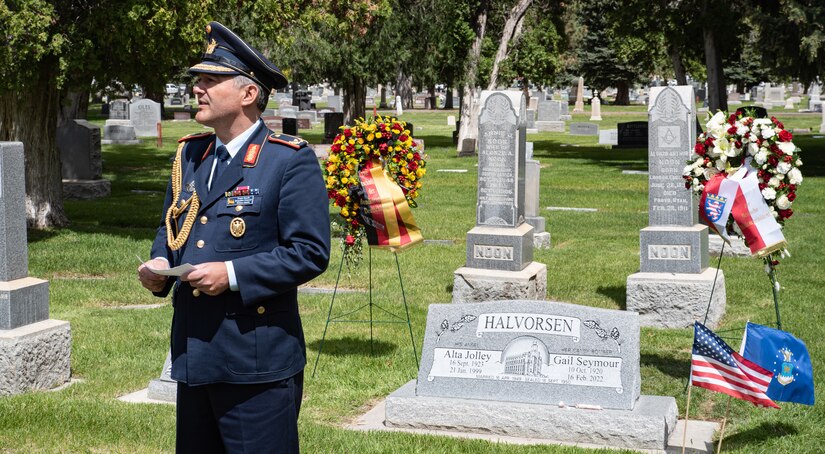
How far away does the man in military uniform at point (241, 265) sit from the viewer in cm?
400

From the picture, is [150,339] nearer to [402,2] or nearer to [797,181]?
[797,181]

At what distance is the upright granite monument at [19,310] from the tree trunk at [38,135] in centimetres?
914

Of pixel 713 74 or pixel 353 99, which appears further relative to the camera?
pixel 353 99

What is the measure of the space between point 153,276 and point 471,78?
33381 millimetres

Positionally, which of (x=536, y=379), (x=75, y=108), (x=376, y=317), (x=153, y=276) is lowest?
(x=376, y=317)

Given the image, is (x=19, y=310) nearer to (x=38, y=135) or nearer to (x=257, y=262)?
(x=257, y=262)

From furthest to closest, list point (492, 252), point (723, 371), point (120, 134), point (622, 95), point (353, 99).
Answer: point (622, 95)
point (120, 134)
point (353, 99)
point (492, 252)
point (723, 371)

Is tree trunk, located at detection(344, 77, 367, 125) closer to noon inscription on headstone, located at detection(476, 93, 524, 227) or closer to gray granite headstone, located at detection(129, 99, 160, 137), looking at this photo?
gray granite headstone, located at detection(129, 99, 160, 137)

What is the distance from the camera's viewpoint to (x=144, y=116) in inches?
1703

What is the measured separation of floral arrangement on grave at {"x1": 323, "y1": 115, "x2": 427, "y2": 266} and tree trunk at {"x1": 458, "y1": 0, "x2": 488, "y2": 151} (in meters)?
26.7

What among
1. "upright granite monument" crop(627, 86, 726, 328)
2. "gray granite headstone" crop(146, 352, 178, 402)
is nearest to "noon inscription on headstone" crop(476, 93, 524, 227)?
"upright granite monument" crop(627, 86, 726, 328)

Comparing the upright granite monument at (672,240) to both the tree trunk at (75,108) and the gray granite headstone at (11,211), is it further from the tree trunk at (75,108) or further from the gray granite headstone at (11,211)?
the tree trunk at (75,108)

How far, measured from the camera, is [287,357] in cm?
409

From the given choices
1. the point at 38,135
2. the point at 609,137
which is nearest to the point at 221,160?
the point at 38,135
